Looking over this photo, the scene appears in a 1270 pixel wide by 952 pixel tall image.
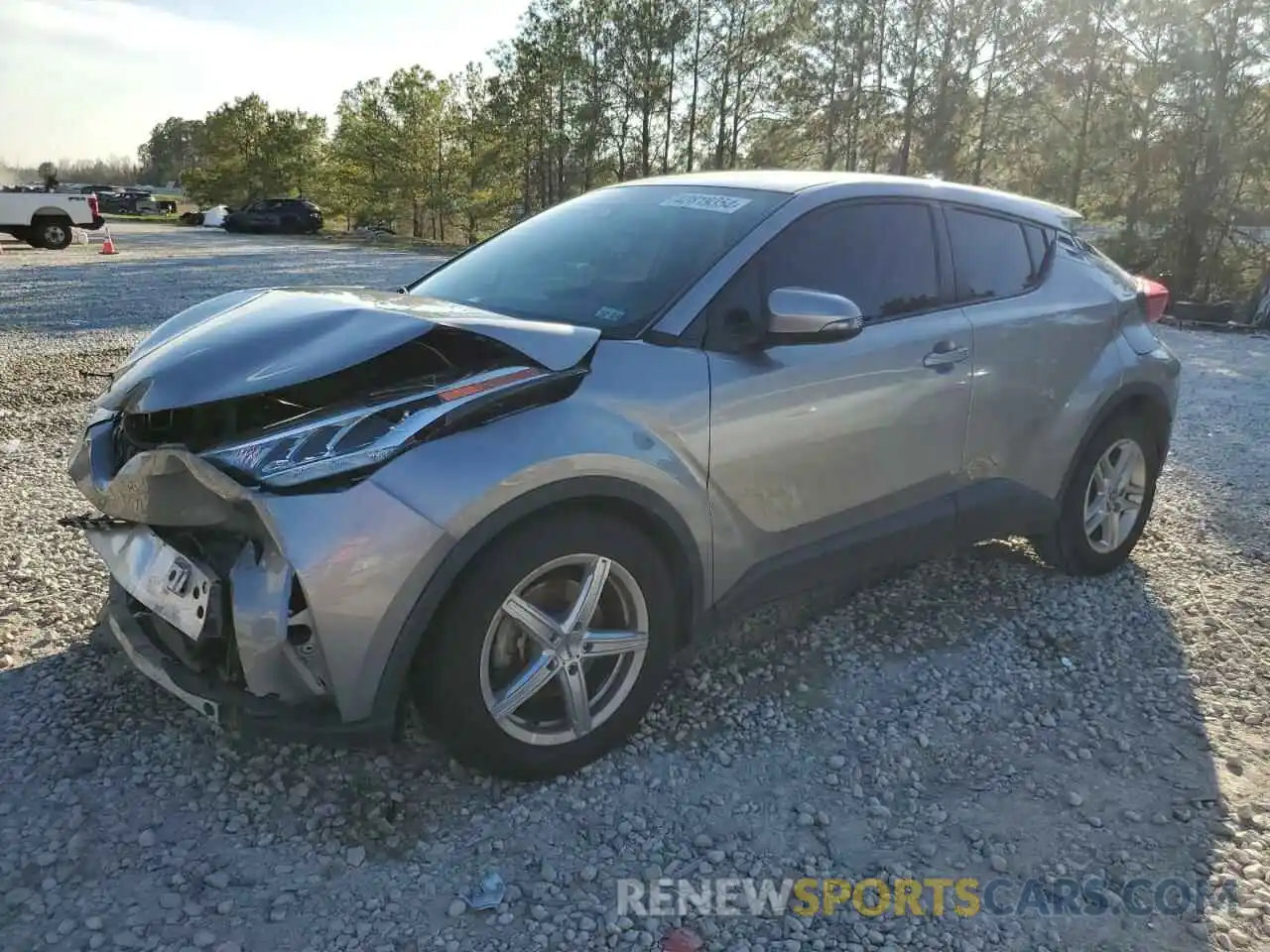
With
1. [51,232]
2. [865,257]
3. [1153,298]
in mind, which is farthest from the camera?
[51,232]

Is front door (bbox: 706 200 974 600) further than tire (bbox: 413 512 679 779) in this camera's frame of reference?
Yes

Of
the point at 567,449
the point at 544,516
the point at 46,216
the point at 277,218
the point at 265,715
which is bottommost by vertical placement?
the point at 265,715

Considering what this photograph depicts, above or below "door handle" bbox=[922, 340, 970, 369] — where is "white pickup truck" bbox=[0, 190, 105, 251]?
above

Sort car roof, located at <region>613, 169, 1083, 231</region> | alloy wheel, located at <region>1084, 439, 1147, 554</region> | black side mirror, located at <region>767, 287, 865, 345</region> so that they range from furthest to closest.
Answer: alloy wheel, located at <region>1084, 439, 1147, 554</region>
car roof, located at <region>613, 169, 1083, 231</region>
black side mirror, located at <region>767, 287, 865, 345</region>

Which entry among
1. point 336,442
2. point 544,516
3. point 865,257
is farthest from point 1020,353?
point 336,442

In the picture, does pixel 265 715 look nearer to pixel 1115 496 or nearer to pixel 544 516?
pixel 544 516

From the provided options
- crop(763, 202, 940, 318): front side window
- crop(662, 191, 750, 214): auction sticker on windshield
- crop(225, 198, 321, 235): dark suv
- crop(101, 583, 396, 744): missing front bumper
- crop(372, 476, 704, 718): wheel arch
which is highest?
crop(225, 198, 321, 235): dark suv

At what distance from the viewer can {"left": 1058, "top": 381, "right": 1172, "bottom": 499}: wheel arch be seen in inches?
161

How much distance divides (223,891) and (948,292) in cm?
306

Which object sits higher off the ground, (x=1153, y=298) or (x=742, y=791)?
(x=1153, y=298)

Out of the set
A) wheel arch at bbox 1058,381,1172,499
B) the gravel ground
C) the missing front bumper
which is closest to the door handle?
wheel arch at bbox 1058,381,1172,499

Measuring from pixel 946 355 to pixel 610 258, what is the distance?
4.16 feet

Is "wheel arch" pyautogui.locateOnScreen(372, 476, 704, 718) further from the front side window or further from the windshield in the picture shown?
the front side window

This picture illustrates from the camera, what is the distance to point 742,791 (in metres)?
2.78
